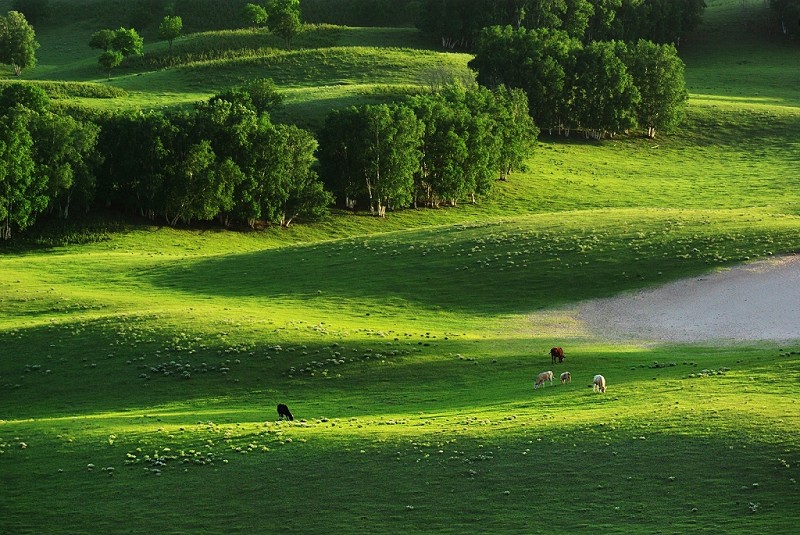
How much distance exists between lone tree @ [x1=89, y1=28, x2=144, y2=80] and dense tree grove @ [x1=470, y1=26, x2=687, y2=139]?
42892 millimetres

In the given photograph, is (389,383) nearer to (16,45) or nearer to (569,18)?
(16,45)

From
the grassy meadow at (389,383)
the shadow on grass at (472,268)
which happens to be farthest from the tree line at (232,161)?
the shadow on grass at (472,268)

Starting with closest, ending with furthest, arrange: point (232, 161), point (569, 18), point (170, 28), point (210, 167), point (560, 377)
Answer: point (560, 377) → point (210, 167) → point (232, 161) → point (170, 28) → point (569, 18)

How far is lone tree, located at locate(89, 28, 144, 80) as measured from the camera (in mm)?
146137

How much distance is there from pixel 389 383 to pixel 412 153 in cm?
5619

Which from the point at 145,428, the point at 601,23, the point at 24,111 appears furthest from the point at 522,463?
the point at 601,23

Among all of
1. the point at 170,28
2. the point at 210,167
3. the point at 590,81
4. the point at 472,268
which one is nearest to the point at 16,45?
the point at 170,28

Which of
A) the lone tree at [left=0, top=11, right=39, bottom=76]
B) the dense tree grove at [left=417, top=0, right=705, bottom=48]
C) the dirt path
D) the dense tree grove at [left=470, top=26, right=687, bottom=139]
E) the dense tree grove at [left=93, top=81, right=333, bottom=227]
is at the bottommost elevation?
the dirt path

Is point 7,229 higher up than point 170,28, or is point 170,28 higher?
point 170,28

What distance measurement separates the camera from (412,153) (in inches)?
4070

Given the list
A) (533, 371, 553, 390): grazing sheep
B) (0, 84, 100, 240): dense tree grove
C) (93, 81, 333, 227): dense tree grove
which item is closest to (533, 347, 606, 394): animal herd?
(533, 371, 553, 390): grazing sheep

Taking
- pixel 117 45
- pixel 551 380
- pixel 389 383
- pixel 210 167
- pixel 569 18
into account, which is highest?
pixel 569 18

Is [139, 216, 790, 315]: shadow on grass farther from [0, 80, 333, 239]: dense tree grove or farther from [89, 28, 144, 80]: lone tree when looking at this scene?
[89, 28, 144, 80]: lone tree

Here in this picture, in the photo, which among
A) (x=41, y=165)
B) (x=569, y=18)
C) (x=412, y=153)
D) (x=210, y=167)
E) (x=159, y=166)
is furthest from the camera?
(x=569, y=18)
